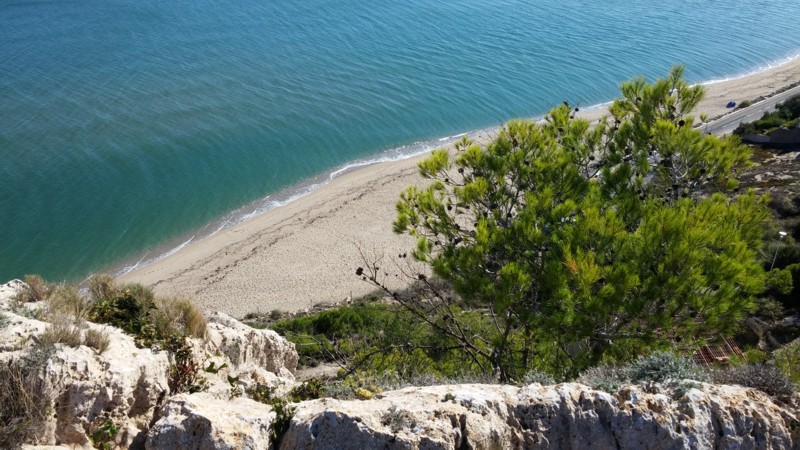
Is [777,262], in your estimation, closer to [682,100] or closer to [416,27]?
[682,100]

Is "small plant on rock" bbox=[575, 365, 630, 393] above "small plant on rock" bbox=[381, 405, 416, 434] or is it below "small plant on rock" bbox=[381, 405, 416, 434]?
below

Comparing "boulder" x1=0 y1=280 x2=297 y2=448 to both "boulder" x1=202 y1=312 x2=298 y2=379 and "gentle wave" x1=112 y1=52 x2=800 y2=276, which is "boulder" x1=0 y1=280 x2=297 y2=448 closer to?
"boulder" x1=202 y1=312 x2=298 y2=379

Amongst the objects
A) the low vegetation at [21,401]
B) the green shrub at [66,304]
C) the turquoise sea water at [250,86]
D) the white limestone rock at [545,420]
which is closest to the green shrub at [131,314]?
the green shrub at [66,304]

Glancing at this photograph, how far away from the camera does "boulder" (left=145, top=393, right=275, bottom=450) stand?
261 inches

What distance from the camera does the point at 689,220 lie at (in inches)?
384

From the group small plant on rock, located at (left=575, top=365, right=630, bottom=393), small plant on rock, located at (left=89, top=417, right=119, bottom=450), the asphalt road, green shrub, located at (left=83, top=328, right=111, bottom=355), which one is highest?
green shrub, located at (left=83, top=328, right=111, bottom=355)

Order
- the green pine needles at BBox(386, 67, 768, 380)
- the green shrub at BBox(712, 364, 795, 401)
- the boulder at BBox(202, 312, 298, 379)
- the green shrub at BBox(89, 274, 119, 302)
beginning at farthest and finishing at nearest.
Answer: the boulder at BBox(202, 312, 298, 379)
the green shrub at BBox(89, 274, 119, 302)
the green pine needles at BBox(386, 67, 768, 380)
the green shrub at BBox(712, 364, 795, 401)

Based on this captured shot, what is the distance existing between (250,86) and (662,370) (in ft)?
154

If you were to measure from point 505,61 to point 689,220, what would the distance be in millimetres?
52628

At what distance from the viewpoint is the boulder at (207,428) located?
664 cm

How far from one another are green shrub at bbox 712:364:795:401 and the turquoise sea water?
95.3 ft

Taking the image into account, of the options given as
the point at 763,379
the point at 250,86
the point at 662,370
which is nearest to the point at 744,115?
the point at 250,86

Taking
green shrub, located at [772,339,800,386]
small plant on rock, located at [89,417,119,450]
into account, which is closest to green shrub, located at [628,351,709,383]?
green shrub, located at [772,339,800,386]

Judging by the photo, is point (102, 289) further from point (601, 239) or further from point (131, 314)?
point (601, 239)
